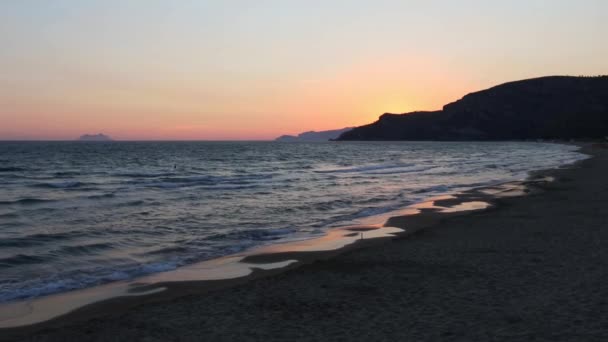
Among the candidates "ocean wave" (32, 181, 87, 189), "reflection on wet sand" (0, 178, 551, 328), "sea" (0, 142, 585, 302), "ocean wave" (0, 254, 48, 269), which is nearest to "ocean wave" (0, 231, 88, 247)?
"sea" (0, 142, 585, 302)

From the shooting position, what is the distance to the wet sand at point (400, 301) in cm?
737

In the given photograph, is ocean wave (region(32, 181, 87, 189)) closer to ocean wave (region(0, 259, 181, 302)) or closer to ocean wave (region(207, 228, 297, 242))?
ocean wave (region(207, 228, 297, 242))

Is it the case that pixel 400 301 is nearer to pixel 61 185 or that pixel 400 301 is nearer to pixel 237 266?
pixel 237 266

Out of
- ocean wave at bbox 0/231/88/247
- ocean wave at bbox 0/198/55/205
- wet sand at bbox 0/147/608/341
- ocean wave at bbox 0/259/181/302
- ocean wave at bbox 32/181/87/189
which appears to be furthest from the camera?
ocean wave at bbox 32/181/87/189

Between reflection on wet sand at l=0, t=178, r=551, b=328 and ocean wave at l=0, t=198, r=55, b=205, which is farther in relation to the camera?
ocean wave at l=0, t=198, r=55, b=205

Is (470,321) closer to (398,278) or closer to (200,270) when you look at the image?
(398,278)

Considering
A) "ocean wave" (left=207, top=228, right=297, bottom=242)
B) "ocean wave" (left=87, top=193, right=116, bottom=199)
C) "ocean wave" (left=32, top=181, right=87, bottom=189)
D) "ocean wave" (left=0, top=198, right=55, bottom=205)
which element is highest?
"ocean wave" (left=32, top=181, right=87, bottom=189)

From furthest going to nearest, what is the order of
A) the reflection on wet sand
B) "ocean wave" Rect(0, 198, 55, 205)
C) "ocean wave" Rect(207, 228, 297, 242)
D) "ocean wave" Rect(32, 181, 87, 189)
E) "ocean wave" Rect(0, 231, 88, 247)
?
"ocean wave" Rect(32, 181, 87, 189) → "ocean wave" Rect(0, 198, 55, 205) → "ocean wave" Rect(207, 228, 297, 242) → "ocean wave" Rect(0, 231, 88, 247) → the reflection on wet sand

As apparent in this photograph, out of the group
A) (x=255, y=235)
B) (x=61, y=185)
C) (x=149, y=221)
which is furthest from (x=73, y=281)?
(x=61, y=185)

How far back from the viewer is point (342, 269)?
11500 mm

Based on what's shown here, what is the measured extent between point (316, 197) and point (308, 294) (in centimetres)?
1875

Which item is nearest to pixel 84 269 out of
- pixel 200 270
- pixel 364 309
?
pixel 200 270

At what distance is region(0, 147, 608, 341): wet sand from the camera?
290 inches

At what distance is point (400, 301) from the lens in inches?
347
